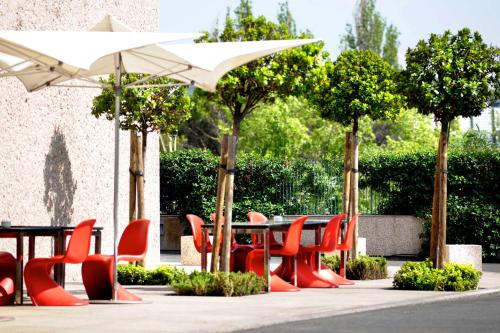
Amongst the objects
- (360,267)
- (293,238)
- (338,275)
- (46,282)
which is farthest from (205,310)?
(360,267)

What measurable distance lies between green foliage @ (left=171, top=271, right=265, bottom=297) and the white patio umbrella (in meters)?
1.79

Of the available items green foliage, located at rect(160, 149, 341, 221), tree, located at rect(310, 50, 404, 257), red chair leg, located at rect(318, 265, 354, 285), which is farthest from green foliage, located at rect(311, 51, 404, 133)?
green foliage, located at rect(160, 149, 341, 221)

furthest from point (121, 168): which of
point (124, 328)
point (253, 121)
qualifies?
point (253, 121)

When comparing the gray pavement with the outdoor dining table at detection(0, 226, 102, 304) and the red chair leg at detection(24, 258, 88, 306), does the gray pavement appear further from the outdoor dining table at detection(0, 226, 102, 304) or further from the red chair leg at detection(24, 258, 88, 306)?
the outdoor dining table at detection(0, 226, 102, 304)

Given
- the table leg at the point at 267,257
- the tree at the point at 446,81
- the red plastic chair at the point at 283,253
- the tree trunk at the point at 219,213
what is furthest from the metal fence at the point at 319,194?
the tree trunk at the point at 219,213

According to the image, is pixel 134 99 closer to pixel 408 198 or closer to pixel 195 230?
pixel 195 230

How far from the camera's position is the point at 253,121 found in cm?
5172

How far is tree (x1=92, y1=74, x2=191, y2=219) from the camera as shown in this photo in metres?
17.8

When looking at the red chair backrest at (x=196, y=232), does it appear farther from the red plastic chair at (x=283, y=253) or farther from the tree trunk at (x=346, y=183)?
the tree trunk at (x=346, y=183)

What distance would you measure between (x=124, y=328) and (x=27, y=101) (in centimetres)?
744

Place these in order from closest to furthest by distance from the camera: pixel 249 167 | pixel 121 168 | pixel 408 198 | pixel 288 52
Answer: pixel 288 52 < pixel 121 168 < pixel 408 198 < pixel 249 167

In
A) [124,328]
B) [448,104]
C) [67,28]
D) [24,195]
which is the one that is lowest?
[124,328]

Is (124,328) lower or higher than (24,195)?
Answer: lower

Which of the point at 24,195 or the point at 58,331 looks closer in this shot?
the point at 58,331
